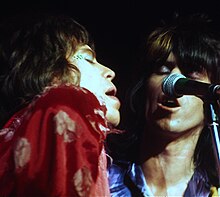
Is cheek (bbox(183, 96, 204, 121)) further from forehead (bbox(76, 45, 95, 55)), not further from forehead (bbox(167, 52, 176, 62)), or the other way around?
forehead (bbox(76, 45, 95, 55))

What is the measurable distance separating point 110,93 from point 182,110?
1.57ft

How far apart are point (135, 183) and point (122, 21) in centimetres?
82

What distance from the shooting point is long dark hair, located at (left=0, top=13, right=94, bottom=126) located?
4.78 ft

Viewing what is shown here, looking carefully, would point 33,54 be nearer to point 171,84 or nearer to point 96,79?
point 96,79

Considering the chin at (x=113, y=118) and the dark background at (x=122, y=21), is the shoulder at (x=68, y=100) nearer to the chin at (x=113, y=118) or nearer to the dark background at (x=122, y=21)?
the chin at (x=113, y=118)

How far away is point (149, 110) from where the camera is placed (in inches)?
83.0

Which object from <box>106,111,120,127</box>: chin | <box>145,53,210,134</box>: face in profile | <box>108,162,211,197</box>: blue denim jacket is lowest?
<box>108,162,211,197</box>: blue denim jacket

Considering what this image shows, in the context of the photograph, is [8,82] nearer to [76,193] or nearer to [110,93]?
[110,93]

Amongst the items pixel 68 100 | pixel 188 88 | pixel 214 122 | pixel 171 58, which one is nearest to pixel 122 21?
pixel 171 58

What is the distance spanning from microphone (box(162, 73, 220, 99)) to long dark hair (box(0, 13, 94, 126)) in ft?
1.01

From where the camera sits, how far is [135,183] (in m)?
2.03

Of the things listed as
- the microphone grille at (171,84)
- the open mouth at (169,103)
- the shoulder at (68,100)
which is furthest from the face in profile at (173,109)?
the shoulder at (68,100)

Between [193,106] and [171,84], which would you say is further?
[193,106]

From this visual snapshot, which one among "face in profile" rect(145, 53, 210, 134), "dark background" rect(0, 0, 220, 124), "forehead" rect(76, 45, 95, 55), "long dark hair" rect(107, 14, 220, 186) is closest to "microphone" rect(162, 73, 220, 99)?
"forehead" rect(76, 45, 95, 55)
